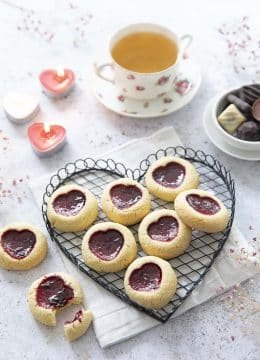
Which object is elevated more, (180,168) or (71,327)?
(180,168)

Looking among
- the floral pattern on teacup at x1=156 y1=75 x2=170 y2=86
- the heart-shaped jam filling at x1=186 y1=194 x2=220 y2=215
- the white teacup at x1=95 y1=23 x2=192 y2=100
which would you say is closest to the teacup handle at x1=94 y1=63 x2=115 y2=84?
the white teacup at x1=95 y1=23 x2=192 y2=100

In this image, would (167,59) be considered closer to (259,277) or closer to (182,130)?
(182,130)

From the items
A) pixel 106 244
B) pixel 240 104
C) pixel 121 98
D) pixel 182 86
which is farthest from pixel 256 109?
pixel 106 244

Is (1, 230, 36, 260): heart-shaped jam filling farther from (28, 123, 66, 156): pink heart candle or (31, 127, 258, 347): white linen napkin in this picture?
(28, 123, 66, 156): pink heart candle

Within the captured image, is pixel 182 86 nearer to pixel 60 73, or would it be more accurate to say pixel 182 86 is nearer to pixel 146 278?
pixel 60 73

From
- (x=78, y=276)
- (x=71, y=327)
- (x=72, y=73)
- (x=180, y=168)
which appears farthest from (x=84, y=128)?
(x=71, y=327)
